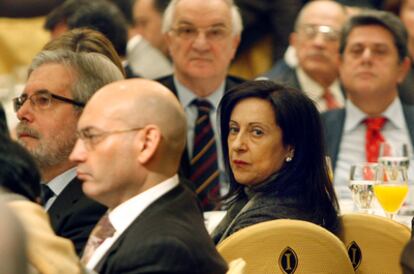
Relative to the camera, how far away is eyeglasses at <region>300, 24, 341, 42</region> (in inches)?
270

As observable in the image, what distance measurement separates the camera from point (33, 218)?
3008 mm

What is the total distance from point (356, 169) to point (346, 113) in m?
1.01

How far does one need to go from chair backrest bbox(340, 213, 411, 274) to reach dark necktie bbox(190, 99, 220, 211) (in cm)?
173

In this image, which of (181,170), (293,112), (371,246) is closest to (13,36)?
(181,170)

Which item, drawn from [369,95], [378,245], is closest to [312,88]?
[369,95]

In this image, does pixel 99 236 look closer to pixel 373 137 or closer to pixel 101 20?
pixel 373 137

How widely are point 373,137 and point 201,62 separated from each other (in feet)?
3.04

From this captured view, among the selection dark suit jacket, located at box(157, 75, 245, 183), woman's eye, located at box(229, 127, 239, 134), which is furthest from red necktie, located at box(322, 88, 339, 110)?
woman's eye, located at box(229, 127, 239, 134)

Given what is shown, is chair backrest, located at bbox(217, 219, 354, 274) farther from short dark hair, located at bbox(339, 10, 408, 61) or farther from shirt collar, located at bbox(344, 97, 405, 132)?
short dark hair, located at bbox(339, 10, 408, 61)

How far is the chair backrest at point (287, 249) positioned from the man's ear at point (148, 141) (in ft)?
1.60

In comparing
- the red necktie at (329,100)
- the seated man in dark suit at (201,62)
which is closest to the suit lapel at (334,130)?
the seated man in dark suit at (201,62)

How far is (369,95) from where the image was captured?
624 cm

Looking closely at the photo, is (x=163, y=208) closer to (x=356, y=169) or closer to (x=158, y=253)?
(x=158, y=253)

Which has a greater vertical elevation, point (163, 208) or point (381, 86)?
point (163, 208)
